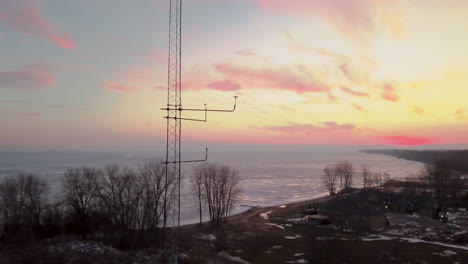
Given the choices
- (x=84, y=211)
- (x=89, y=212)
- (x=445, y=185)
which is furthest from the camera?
(x=445, y=185)

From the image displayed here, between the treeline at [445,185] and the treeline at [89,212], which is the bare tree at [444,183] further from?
the treeline at [89,212]

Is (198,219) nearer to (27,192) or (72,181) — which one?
(72,181)

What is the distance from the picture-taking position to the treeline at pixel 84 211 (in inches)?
1601

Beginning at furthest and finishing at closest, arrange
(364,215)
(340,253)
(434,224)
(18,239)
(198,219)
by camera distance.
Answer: (198,219) < (364,215) < (434,224) < (18,239) < (340,253)

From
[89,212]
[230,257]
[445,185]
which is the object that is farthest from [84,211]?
[445,185]

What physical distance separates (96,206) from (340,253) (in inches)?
1209

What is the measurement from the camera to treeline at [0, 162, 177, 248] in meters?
40.7

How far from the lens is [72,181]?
45594 mm

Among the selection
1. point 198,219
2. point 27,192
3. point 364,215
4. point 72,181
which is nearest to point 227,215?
point 198,219

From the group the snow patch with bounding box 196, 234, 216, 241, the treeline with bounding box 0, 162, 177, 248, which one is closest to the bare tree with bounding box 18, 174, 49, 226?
the treeline with bounding box 0, 162, 177, 248

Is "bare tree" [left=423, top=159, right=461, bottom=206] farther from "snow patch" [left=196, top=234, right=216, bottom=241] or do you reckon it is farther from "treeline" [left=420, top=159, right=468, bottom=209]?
"snow patch" [left=196, top=234, right=216, bottom=241]

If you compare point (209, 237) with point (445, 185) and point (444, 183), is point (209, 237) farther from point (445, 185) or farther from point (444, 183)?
point (444, 183)

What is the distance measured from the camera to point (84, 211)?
4225cm

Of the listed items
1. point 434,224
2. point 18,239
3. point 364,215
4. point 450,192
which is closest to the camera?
point 18,239
